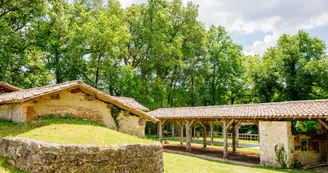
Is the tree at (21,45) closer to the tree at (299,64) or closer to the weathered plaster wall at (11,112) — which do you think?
the weathered plaster wall at (11,112)

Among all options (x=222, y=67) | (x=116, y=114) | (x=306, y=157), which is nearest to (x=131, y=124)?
(x=116, y=114)

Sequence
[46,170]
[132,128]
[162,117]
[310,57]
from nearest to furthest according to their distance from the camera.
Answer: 1. [46,170]
2. [132,128]
3. [162,117]
4. [310,57]

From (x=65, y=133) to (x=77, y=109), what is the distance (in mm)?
2653

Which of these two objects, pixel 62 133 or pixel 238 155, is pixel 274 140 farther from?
pixel 62 133

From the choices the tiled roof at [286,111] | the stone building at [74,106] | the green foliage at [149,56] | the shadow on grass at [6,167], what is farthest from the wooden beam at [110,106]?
the green foliage at [149,56]

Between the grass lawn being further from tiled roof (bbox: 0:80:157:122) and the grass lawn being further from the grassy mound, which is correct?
tiled roof (bbox: 0:80:157:122)

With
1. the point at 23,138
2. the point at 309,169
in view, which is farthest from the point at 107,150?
the point at 309,169

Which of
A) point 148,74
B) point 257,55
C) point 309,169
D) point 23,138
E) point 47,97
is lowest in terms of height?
point 309,169

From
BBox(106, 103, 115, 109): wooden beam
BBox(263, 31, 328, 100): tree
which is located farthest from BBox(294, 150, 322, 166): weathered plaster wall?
BBox(263, 31, 328, 100): tree

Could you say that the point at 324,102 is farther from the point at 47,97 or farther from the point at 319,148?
the point at 47,97

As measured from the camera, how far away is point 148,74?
3625cm

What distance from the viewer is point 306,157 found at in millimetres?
14672

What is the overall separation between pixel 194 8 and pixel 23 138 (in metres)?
33.8

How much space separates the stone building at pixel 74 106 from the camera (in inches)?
397
